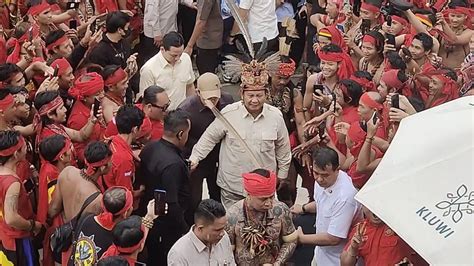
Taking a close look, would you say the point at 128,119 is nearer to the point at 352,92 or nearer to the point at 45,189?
the point at 45,189

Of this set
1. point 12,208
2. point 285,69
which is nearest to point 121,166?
point 12,208

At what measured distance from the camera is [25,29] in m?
8.30

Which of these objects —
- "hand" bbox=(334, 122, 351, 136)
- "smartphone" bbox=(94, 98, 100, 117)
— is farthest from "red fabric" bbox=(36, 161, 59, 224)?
"hand" bbox=(334, 122, 351, 136)

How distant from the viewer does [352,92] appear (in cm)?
680

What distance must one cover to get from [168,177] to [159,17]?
166 inches

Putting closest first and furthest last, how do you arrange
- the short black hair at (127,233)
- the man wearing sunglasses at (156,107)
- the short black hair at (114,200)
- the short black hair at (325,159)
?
1. the short black hair at (127,233)
2. the short black hair at (114,200)
3. the short black hair at (325,159)
4. the man wearing sunglasses at (156,107)

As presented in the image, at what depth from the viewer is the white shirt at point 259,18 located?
9.58 meters

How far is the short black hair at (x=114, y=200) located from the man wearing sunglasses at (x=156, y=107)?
1584 millimetres

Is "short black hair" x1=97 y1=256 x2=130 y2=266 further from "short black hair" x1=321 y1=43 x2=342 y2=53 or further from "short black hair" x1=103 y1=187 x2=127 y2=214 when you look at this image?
"short black hair" x1=321 y1=43 x2=342 y2=53

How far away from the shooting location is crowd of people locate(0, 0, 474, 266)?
17.6 ft

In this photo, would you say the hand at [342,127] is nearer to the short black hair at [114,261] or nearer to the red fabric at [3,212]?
the red fabric at [3,212]

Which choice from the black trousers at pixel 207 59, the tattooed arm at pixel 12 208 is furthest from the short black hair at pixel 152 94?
the black trousers at pixel 207 59

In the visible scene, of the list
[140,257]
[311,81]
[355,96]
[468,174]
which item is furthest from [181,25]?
[468,174]

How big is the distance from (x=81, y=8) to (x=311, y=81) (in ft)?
10.9
